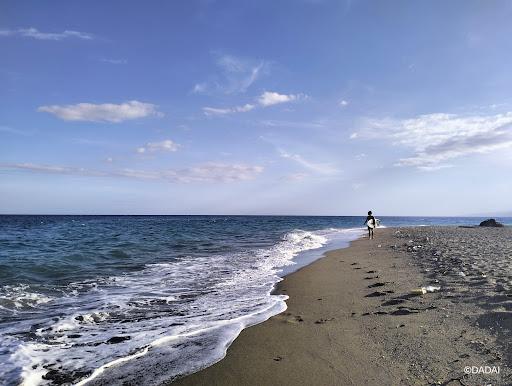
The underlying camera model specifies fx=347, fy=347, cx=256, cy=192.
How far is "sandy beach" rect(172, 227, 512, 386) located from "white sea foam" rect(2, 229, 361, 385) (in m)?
0.57

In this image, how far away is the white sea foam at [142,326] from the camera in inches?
191

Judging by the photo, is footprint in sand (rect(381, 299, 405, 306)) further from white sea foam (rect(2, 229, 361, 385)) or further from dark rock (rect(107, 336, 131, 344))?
dark rock (rect(107, 336, 131, 344))

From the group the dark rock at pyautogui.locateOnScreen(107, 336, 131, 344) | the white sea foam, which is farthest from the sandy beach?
the dark rock at pyautogui.locateOnScreen(107, 336, 131, 344)

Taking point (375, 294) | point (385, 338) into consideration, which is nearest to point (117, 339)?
point (385, 338)

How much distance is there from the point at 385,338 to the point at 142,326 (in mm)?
4455

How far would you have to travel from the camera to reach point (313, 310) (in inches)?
299

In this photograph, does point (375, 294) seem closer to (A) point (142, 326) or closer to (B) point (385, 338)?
(B) point (385, 338)

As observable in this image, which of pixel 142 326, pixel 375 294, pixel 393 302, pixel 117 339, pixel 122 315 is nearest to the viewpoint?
pixel 117 339

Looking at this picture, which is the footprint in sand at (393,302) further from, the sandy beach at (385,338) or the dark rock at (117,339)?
the dark rock at (117,339)

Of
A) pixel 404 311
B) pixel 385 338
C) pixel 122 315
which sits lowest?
pixel 122 315

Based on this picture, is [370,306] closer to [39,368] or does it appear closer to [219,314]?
[219,314]

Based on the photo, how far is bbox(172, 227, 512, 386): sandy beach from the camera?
14.1 ft

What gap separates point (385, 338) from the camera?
17.8 feet

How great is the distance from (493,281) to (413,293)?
192cm
